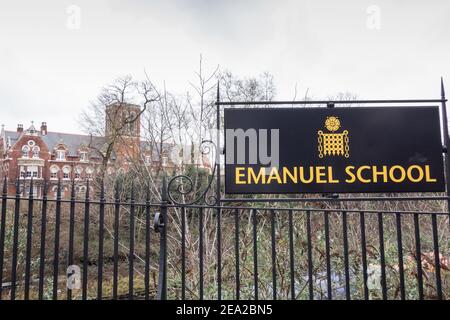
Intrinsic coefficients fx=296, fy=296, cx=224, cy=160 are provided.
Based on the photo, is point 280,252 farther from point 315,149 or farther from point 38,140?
point 38,140

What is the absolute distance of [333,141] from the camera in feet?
9.32

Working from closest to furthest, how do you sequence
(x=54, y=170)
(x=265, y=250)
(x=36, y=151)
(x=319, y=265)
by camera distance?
1. (x=319, y=265)
2. (x=265, y=250)
3. (x=36, y=151)
4. (x=54, y=170)

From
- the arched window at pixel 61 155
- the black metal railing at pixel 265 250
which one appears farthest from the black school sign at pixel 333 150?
the arched window at pixel 61 155

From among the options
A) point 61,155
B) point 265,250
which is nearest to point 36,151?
point 61,155

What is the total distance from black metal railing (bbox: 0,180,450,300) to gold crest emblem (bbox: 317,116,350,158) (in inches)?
17.7

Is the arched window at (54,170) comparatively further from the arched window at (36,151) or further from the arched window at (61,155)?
the arched window at (36,151)

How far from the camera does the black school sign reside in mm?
2793

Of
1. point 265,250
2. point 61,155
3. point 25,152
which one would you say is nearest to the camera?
point 265,250

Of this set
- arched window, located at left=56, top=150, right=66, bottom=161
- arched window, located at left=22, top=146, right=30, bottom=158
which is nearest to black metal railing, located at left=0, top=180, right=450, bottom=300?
arched window, located at left=22, top=146, right=30, bottom=158

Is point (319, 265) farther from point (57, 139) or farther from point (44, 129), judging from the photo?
point (44, 129)

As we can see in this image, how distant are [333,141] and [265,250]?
2.89 metres

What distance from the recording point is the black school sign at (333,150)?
2793mm

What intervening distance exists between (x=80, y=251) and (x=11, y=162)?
29.1 metres
